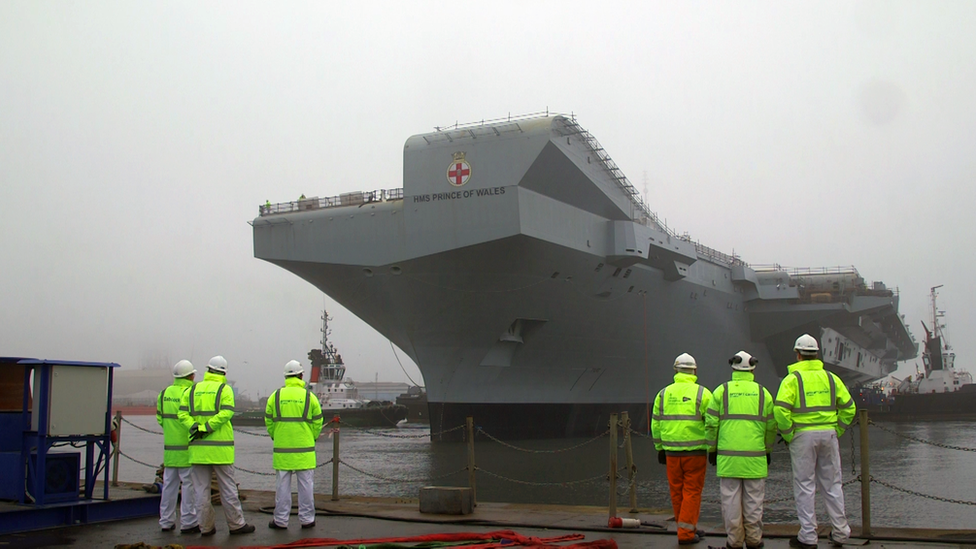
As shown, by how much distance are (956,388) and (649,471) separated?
4597cm

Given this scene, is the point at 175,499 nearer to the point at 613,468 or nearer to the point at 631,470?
the point at 613,468

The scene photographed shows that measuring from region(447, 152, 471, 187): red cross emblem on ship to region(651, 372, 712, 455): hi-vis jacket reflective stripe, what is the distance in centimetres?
1325

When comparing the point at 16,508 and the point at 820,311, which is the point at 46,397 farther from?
the point at 820,311

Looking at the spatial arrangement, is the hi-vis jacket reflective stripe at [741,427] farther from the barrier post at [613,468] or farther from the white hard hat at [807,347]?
the barrier post at [613,468]

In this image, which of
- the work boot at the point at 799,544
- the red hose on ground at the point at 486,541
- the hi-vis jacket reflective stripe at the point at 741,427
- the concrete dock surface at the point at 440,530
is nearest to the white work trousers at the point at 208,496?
the concrete dock surface at the point at 440,530

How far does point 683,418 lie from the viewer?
5680 millimetres

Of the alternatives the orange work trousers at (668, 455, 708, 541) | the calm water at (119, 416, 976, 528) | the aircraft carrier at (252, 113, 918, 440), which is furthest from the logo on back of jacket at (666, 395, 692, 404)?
the aircraft carrier at (252, 113, 918, 440)

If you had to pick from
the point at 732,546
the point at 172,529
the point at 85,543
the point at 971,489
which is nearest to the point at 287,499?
the point at 172,529

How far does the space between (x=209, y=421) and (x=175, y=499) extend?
96 cm

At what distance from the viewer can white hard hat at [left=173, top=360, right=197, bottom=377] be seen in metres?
6.90

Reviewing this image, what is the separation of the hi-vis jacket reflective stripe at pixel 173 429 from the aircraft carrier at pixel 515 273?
12.0m

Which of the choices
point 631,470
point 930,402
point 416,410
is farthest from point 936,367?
point 631,470

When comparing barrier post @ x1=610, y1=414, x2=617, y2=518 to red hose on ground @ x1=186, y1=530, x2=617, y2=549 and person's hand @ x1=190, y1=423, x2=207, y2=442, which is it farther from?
person's hand @ x1=190, y1=423, x2=207, y2=442

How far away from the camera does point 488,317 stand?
2117cm
